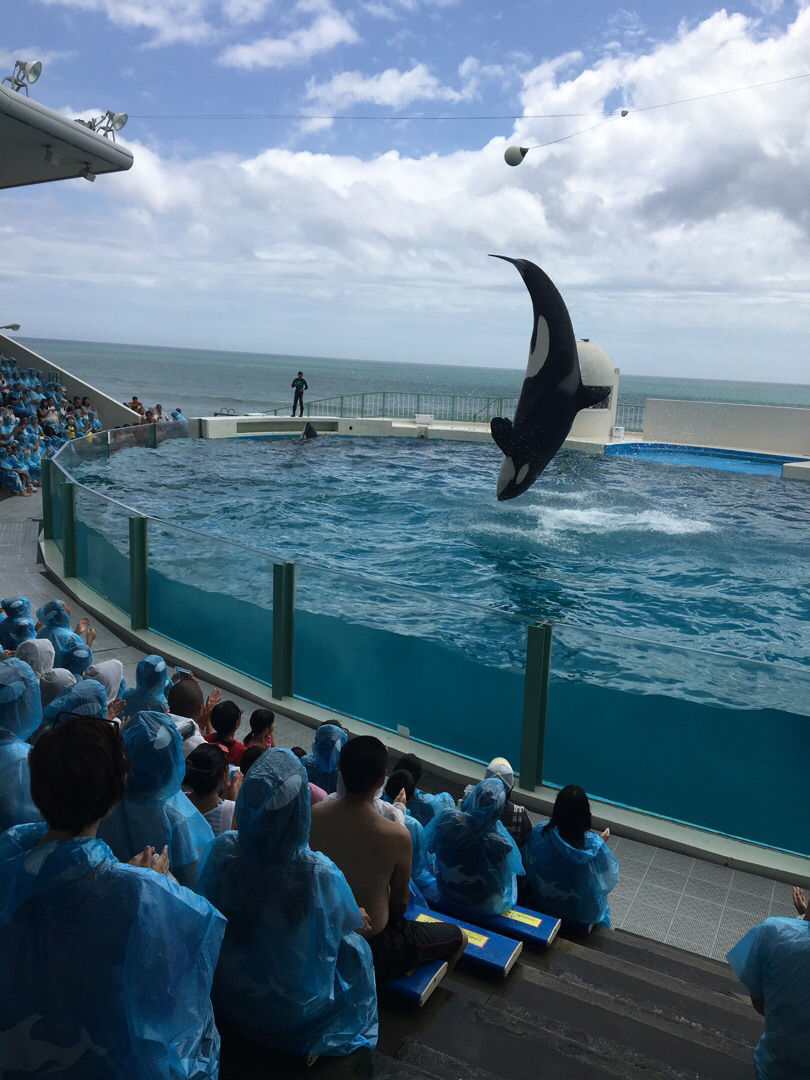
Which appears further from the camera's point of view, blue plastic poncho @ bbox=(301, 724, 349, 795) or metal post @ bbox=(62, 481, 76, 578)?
metal post @ bbox=(62, 481, 76, 578)

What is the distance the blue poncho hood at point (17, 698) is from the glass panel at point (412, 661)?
272 cm

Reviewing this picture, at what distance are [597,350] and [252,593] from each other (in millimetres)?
19779

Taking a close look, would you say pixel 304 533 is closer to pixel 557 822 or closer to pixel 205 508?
pixel 205 508

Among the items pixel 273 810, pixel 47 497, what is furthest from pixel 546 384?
pixel 273 810

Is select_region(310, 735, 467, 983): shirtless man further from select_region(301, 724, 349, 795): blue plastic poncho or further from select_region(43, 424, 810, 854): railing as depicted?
select_region(43, 424, 810, 854): railing

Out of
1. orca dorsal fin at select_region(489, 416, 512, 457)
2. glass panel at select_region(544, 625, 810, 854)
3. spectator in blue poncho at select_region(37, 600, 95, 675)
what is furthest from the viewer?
orca dorsal fin at select_region(489, 416, 512, 457)

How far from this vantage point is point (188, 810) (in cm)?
267

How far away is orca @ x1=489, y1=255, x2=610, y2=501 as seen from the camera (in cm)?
1070

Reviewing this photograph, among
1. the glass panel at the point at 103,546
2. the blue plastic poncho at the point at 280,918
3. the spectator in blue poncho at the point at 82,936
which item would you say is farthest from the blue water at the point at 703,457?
the spectator in blue poncho at the point at 82,936

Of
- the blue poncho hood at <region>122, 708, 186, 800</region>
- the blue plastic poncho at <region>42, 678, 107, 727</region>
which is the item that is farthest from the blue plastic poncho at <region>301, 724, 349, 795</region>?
the blue poncho hood at <region>122, 708, 186, 800</region>

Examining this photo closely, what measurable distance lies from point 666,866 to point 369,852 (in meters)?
2.44

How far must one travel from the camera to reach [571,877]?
3.36 m

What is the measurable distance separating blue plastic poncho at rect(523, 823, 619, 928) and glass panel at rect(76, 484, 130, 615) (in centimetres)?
506

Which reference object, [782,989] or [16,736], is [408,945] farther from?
[16,736]
